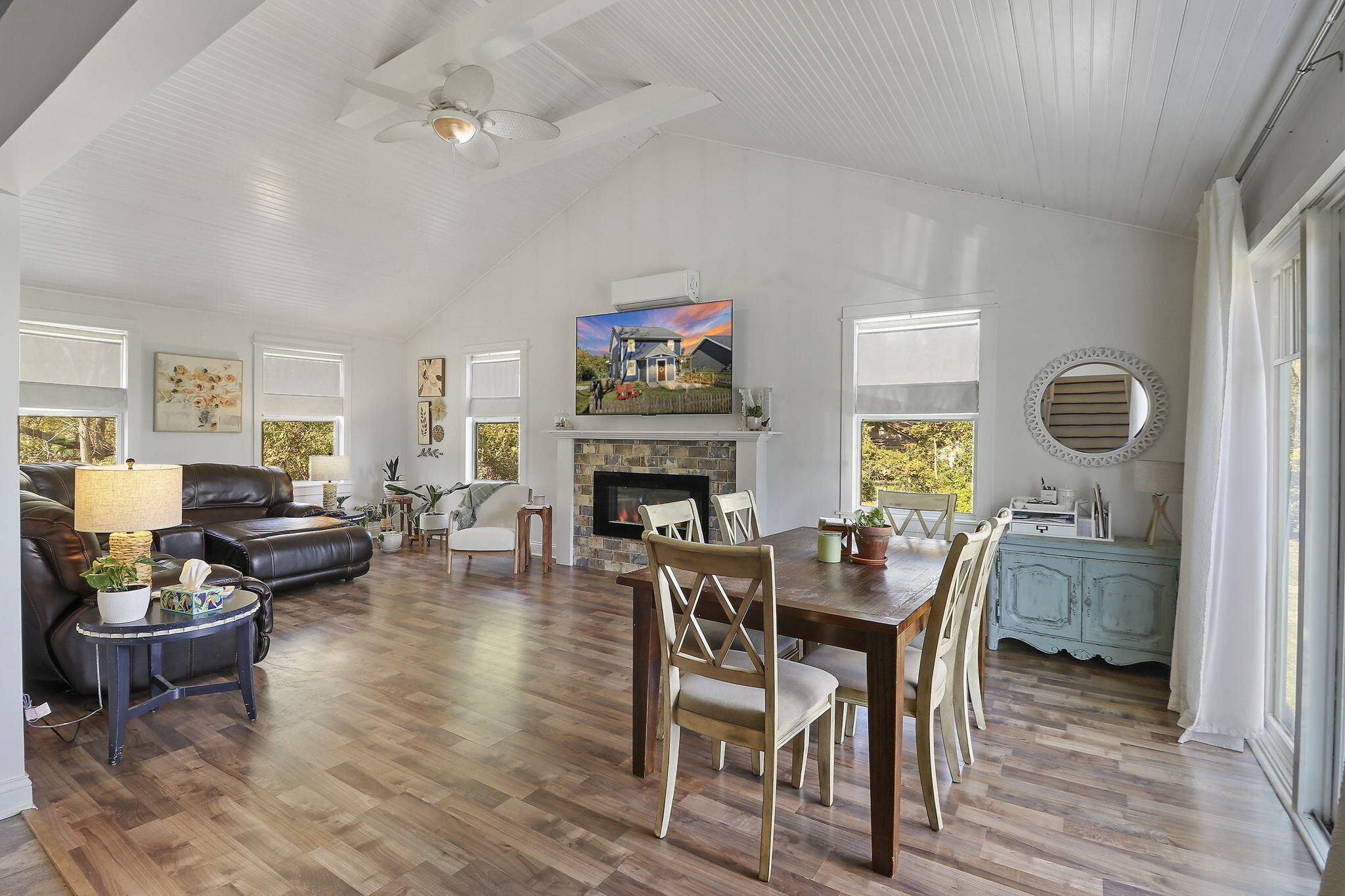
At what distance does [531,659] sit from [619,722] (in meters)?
1.02

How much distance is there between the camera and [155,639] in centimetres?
266

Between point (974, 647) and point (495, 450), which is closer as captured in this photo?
point (974, 647)

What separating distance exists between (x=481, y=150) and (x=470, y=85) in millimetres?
794

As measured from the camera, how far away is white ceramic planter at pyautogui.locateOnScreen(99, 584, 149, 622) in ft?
8.67

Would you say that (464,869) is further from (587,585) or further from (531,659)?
(587,585)

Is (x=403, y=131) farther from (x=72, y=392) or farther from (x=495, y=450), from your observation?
(x=72, y=392)

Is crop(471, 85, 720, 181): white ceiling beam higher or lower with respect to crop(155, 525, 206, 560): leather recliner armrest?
higher

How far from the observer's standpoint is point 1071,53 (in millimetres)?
2449

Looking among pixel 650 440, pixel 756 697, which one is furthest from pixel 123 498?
pixel 650 440

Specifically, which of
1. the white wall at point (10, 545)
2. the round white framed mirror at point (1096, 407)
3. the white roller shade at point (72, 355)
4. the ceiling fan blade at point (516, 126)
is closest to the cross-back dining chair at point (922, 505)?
the round white framed mirror at point (1096, 407)

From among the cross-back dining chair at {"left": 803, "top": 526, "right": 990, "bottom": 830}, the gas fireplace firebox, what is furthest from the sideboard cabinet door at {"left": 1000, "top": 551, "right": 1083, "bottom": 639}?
the gas fireplace firebox

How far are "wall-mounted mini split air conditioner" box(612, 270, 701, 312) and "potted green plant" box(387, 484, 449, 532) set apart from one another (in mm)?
3056

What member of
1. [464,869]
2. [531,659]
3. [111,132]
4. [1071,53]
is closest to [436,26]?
[111,132]

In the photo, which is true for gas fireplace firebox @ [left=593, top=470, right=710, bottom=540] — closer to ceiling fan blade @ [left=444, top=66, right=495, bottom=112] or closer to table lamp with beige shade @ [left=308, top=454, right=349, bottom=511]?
table lamp with beige shade @ [left=308, top=454, right=349, bottom=511]
